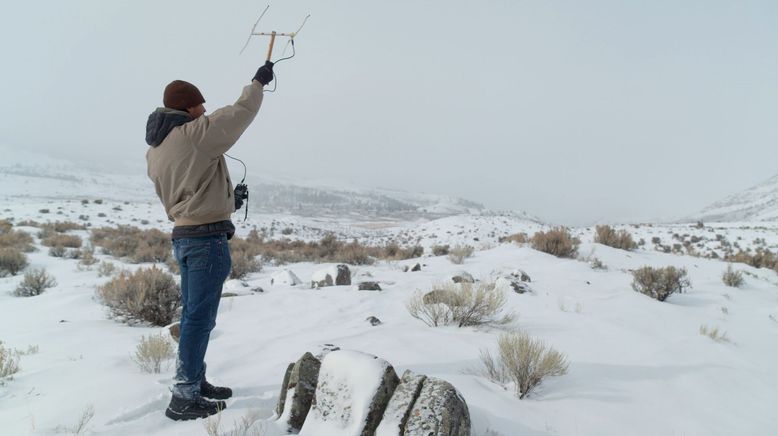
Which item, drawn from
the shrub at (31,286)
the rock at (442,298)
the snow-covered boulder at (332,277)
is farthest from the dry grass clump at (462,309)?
the shrub at (31,286)

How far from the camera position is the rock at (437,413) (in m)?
1.82

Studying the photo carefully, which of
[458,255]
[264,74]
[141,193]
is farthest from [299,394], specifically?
[141,193]

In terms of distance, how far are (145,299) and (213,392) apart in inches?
127

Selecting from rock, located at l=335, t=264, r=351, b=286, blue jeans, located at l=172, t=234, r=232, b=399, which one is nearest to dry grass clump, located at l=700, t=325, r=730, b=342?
blue jeans, located at l=172, t=234, r=232, b=399

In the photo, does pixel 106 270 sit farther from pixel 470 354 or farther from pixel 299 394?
pixel 470 354

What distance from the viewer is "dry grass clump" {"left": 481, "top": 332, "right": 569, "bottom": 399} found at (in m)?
2.87

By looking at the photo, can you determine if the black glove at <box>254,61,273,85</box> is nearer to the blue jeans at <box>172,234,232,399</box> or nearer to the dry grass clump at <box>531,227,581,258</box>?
the blue jeans at <box>172,234,232,399</box>

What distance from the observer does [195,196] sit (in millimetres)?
2268

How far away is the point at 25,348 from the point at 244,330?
6.87 feet

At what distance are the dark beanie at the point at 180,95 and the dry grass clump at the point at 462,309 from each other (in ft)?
11.0

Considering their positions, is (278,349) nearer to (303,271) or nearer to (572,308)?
(572,308)

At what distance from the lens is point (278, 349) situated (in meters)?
3.84

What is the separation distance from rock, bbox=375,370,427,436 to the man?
1.14 metres

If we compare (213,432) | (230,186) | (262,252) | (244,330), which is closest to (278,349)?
(244,330)
